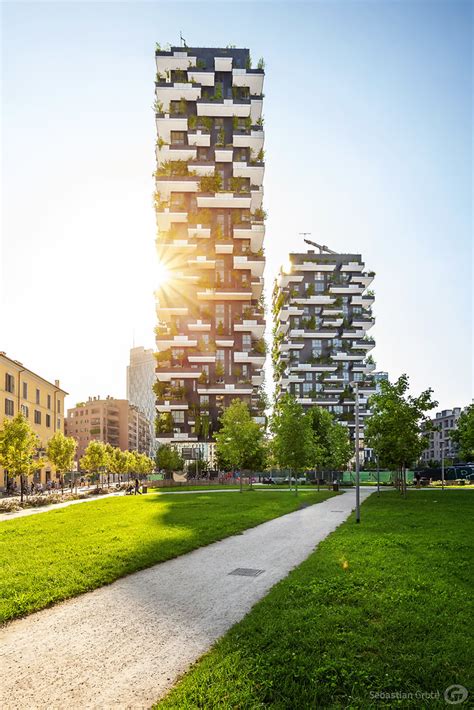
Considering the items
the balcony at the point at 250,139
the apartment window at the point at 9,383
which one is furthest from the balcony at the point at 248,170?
the apartment window at the point at 9,383

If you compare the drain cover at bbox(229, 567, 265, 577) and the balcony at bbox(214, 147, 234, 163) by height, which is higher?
the balcony at bbox(214, 147, 234, 163)

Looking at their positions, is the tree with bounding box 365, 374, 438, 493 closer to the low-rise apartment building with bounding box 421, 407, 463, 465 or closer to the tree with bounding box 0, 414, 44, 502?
the tree with bounding box 0, 414, 44, 502

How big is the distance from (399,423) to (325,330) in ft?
239

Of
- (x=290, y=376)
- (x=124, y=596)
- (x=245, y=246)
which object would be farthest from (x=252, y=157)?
(x=124, y=596)

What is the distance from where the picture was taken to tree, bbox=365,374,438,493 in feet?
117

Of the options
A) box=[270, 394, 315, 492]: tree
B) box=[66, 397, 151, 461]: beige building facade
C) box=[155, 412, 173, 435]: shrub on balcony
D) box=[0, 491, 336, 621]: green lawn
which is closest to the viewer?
box=[0, 491, 336, 621]: green lawn

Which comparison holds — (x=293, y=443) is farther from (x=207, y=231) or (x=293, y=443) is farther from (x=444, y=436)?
(x=444, y=436)

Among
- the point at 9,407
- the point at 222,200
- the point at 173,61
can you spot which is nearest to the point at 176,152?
the point at 222,200

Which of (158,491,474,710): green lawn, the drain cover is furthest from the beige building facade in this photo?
(158,491,474,710): green lawn

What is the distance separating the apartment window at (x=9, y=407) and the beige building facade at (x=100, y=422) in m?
116

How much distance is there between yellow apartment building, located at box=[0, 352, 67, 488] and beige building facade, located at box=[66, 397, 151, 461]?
99.6 m

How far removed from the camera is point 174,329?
251 feet

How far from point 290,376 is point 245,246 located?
34708 mm

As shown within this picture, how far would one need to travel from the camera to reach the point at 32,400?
212 ft
